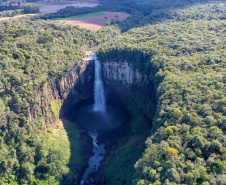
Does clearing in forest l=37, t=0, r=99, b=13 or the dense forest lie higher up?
clearing in forest l=37, t=0, r=99, b=13

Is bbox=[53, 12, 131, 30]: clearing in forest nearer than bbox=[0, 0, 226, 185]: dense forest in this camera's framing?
No

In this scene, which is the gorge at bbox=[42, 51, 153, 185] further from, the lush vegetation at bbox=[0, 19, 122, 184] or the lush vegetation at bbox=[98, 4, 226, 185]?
the lush vegetation at bbox=[98, 4, 226, 185]

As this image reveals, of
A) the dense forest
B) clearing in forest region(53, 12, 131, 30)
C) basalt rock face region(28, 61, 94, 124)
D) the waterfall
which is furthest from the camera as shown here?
clearing in forest region(53, 12, 131, 30)

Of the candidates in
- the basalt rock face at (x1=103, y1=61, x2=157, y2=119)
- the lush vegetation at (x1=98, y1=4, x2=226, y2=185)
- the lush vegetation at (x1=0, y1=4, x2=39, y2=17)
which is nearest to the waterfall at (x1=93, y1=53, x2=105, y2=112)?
the basalt rock face at (x1=103, y1=61, x2=157, y2=119)

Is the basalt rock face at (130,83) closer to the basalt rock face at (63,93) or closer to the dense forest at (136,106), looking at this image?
the dense forest at (136,106)

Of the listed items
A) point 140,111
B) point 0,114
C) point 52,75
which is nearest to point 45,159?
point 0,114

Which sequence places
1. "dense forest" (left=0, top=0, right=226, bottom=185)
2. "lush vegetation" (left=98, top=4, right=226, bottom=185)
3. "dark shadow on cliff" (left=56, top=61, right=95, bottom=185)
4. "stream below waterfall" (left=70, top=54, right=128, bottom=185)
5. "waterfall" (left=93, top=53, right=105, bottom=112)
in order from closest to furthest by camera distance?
1. "lush vegetation" (left=98, top=4, right=226, bottom=185)
2. "dense forest" (left=0, top=0, right=226, bottom=185)
3. "dark shadow on cliff" (left=56, top=61, right=95, bottom=185)
4. "stream below waterfall" (left=70, top=54, right=128, bottom=185)
5. "waterfall" (left=93, top=53, right=105, bottom=112)

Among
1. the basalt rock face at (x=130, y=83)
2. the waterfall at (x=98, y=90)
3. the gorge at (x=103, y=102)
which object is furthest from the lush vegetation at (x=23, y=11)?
the basalt rock face at (x=130, y=83)
